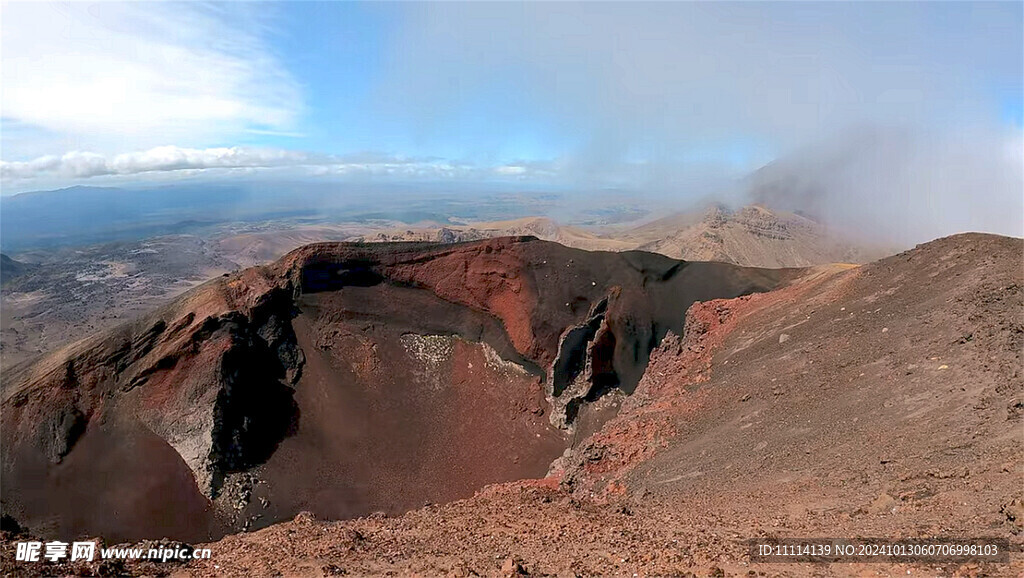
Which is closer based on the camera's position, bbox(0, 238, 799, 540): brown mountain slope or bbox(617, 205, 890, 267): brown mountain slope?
bbox(0, 238, 799, 540): brown mountain slope

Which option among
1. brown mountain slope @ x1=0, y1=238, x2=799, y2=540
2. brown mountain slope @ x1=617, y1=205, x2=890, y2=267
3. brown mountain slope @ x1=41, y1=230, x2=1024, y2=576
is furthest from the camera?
brown mountain slope @ x1=617, y1=205, x2=890, y2=267

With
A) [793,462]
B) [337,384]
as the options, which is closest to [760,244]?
[337,384]

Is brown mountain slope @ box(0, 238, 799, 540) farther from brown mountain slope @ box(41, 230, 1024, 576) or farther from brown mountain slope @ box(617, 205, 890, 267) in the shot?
brown mountain slope @ box(617, 205, 890, 267)

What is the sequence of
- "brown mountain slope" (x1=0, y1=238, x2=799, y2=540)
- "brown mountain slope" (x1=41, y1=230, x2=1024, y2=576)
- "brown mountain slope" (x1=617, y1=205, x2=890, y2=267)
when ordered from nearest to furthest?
"brown mountain slope" (x1=41, y1=230, x2=1024, y2=576) < "brown mountain slope" (x1=0, y1=238, x2=799, y2=540) < "brown mountain slope" (x1=617, y1=205, x2=890, y2=267)

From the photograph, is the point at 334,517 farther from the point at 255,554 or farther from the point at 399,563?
the point at 399,563

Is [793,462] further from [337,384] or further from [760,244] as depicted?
[760,244]

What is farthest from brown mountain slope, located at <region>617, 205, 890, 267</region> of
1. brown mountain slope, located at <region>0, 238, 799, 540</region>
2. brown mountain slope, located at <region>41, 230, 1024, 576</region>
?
brown mountain slope, located at <region>41, 230, 1024, 576</region>
